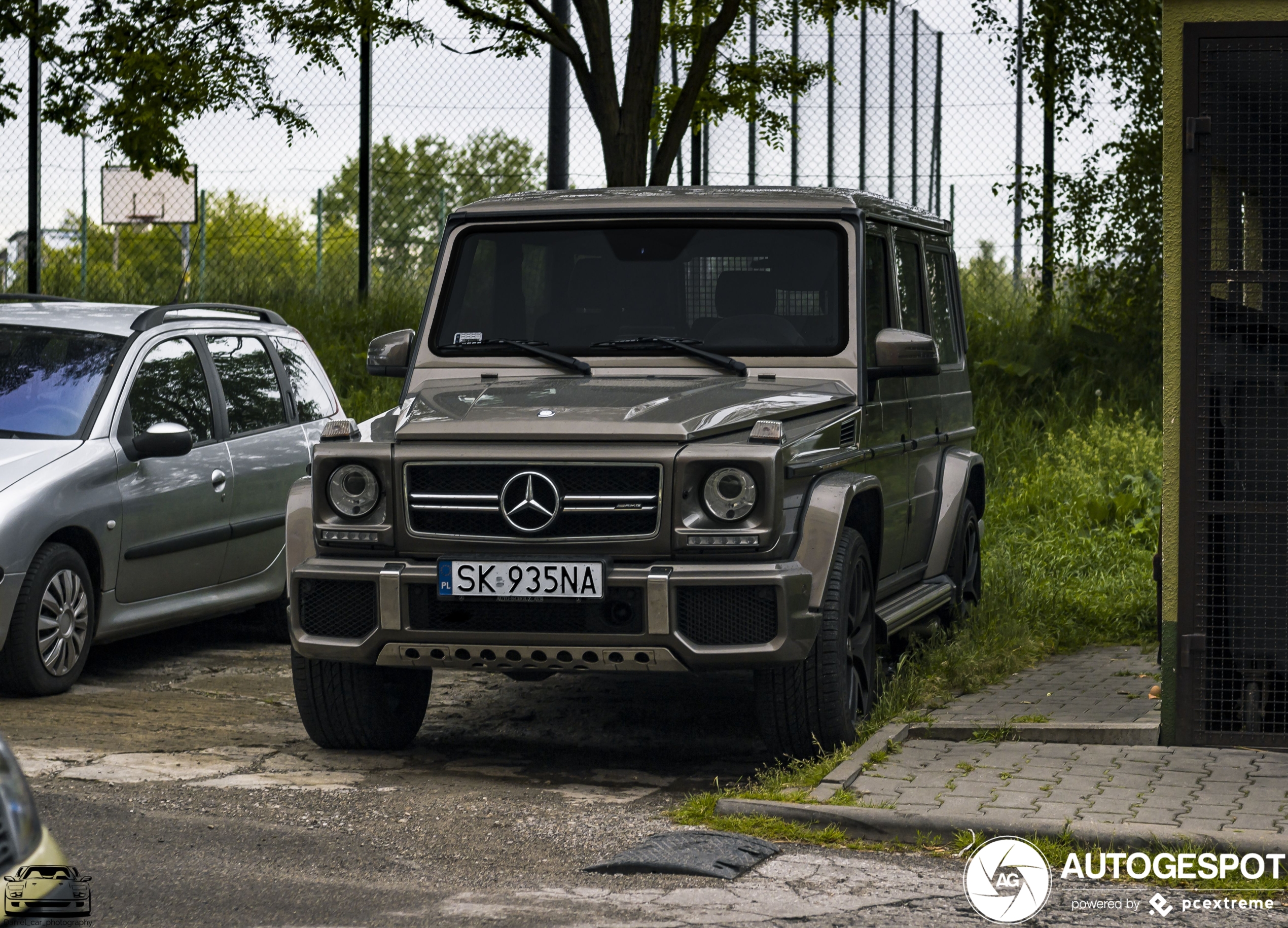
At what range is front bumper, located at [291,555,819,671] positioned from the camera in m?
5.82

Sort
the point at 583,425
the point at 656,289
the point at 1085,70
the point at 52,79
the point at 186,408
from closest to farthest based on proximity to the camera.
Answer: the point at 583,425 < the point at 656,289 < the point at 186,408 < the point at 52,79 < the point at 1085,70

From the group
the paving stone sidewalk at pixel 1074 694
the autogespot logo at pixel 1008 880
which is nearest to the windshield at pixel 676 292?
the paving stone sidewalk at pixel 1074 694

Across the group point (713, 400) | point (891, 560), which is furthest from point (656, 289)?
point (891, 560)

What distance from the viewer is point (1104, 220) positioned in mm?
16719

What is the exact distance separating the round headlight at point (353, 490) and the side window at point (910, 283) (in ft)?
8.76

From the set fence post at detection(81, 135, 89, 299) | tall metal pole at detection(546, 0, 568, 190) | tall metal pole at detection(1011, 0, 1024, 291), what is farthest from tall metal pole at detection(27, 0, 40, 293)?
tall metal pole at detection(1011, 0, 1024, 291)

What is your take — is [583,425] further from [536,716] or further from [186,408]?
[186,408]

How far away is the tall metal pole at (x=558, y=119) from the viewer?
51.0ft

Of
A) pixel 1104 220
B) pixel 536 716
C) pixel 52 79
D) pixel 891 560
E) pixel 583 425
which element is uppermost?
pixel 52 79

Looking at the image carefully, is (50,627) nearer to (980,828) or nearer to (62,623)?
(62,623)

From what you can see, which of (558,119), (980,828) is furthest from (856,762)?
(558,119)

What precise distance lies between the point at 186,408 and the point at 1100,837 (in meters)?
5.26

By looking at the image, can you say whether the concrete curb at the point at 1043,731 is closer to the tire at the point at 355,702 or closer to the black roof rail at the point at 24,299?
the tire at the point at 355,702

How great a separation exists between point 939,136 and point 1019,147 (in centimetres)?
92
